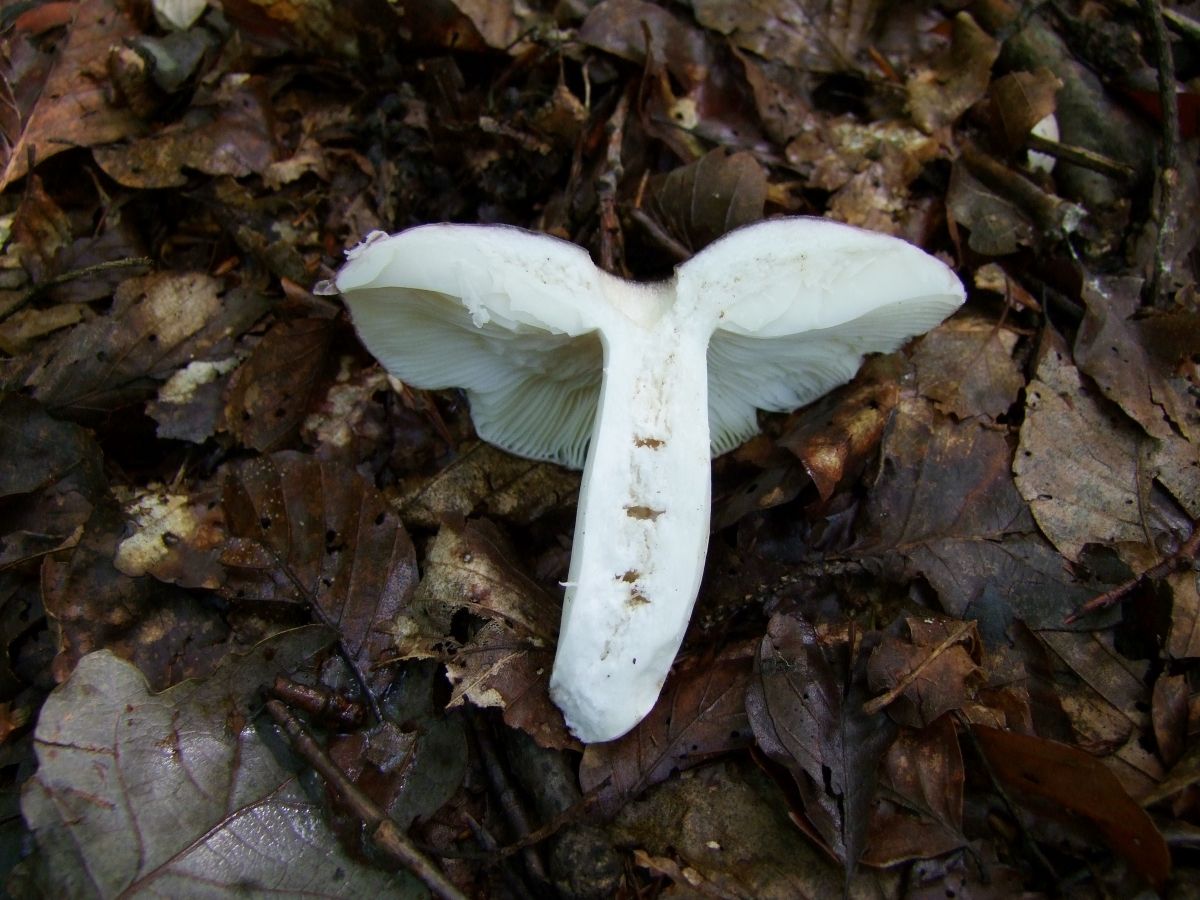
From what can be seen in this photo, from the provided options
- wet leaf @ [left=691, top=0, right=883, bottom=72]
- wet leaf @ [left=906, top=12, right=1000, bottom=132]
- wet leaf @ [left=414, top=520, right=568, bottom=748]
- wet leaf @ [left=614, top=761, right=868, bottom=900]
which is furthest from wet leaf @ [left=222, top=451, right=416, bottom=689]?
wet leaf @ [left=906, top=12, right=1000, bottom=132]

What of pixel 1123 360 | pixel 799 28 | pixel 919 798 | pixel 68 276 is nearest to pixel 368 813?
pixel 919 798

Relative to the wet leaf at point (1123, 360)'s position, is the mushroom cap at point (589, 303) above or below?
above

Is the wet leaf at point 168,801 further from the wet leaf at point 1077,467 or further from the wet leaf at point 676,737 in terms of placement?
the wet leaf at point 1077,467

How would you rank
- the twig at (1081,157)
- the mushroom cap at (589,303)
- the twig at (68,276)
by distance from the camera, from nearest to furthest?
the mushroom cap at (589,303) → the twig at (68,276) → the twig at (1081,157)

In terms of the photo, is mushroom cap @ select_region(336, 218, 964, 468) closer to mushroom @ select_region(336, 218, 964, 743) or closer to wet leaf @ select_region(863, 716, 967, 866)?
mushroom @ select_region(336, 218, 964, 743)

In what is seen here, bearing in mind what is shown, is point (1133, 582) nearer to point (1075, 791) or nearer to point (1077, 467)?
point (1077, 467)

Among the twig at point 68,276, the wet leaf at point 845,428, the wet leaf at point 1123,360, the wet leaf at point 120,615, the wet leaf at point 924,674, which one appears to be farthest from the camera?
the twig at point 68,276

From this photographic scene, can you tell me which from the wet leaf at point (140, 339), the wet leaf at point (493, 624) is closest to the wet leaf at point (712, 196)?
the wet leaf at point (493, 624)
